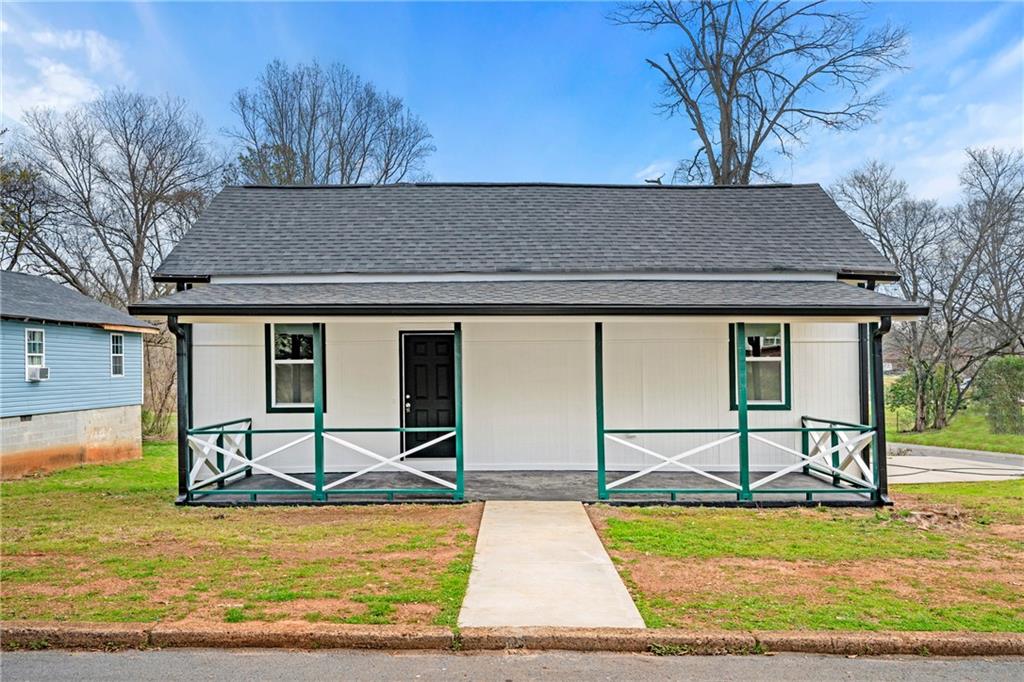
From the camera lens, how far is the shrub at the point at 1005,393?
17.5 m

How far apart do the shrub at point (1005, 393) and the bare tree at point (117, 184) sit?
89.3ft

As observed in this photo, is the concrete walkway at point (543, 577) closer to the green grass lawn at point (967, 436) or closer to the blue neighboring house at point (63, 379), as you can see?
the blue neighboring house at point (63, 379)

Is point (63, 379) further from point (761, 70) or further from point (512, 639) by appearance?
point (761, 70)

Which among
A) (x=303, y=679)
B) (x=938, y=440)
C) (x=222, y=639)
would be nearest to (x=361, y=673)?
(x=303, y=679)

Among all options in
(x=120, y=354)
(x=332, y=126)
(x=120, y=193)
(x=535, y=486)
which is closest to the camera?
(x=535, y=486)

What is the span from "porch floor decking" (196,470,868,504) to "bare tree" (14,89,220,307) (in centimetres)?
1787

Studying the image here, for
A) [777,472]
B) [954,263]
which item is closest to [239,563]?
[777,472]

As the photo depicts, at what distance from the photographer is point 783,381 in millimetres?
9562

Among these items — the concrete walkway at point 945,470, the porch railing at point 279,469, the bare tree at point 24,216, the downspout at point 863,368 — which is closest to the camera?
Result: the porch railing at point 279,469

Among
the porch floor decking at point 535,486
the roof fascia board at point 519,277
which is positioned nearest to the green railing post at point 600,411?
the porch floor decking at point 535,486

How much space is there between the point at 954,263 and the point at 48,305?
26.2 meters

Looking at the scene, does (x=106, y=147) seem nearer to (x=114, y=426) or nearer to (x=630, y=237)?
(x=114, y=426)

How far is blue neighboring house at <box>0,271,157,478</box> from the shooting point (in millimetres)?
13391

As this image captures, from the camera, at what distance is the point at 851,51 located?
Answer: 821 inches
